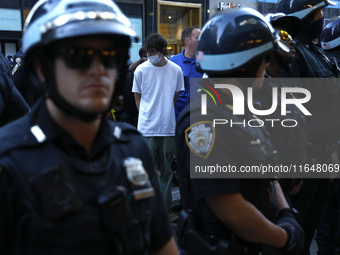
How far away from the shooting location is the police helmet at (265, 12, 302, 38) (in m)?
3.97

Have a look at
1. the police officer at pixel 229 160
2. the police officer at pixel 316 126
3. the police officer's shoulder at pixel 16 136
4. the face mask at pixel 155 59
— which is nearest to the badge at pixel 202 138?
the police officer at pixel 229 160

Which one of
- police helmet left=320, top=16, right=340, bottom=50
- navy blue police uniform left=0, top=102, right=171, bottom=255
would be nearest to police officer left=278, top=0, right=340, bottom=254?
police helmet left=320, top=16, right=340, bottom=50

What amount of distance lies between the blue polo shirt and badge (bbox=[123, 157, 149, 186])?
4241 mm

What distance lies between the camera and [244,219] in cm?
195

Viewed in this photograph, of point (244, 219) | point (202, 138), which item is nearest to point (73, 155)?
point (202, 138)

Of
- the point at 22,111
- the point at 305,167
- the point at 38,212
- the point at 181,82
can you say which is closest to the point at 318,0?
the point at 305,167

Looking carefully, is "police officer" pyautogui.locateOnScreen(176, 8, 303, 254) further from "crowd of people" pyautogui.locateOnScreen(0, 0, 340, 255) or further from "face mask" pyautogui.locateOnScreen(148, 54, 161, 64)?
"face mask" pyautogui.locateOnScreen(148, 54, 161, 64)

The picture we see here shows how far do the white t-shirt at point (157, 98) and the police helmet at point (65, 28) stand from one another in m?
3.85

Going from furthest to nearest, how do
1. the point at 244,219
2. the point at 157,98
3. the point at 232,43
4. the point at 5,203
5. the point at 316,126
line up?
1. the point at 157,98
2. the point at 316,126
3. the point at 232,43
4. the point at 244,219
5. the point at 5,203

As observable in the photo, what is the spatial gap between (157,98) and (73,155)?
408 cm

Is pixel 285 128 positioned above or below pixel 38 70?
below

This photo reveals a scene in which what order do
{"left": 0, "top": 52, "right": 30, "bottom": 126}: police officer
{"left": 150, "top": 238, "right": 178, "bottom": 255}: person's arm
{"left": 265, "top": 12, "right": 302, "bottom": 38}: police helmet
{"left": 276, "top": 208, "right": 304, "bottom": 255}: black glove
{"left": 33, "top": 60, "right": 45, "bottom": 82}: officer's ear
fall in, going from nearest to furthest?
{"left": 33, "top": 60, "right": 45, "bottom": 82}: officer's ear, {"left": 150, "top": 238, "right": 178, "bottom": 255}: person's arm, {"left": 276, "top": 208, "right": 304, "bottom": 255}: black glove, {"left": 0, "top": 52, "right": 30, "bottom": 126}: police officer, {"left": 265, "top": 12, "right": 302, "bottom": 38}: police helmet

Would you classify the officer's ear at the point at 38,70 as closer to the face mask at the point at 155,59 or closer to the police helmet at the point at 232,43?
the police helmet at the point at 232,43

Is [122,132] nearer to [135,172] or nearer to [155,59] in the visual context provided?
[135,172]
